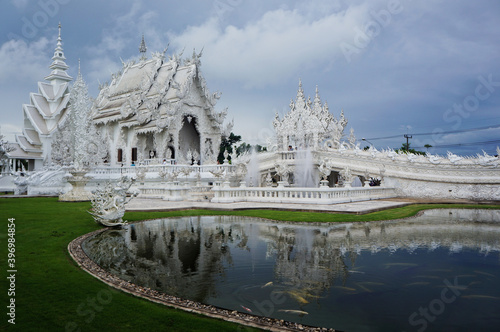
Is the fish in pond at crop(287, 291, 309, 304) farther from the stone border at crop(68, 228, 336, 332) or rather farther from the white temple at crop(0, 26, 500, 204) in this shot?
the white temple at crop(0, 26, 500, 204)

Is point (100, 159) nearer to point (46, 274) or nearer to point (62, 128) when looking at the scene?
point (62, 128)

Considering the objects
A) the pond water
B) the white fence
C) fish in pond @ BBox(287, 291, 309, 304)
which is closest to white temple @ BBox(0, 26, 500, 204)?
the white fence

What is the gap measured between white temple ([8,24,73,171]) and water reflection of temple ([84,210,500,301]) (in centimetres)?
2685

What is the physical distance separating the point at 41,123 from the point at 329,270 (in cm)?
3458

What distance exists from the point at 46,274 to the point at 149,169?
61.4 feet

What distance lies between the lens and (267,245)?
645 cm

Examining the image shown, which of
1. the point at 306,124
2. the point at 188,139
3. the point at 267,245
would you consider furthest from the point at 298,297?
the point at 188,139

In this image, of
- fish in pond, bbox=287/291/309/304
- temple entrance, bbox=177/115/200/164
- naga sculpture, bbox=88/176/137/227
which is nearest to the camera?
fish in pond, bbox=287/291/309/304

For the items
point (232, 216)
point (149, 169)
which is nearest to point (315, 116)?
point (149, 169)

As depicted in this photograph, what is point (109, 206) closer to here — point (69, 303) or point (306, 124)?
point (69, 303)

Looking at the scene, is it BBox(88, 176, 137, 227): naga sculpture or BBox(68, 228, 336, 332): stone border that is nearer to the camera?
BBox(68, 228, 336, 332): stone border

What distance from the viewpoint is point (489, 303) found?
3.57 metres

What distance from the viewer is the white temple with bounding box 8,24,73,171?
100 ft

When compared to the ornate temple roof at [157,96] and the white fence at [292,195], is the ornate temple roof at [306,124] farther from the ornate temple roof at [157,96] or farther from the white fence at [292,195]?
the white fence at [292,195]
